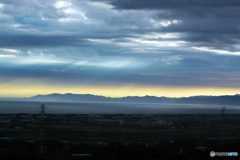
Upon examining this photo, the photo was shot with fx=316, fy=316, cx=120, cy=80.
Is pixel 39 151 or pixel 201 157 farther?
pixel 39 151

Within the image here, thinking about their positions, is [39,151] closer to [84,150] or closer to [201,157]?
[84,150]

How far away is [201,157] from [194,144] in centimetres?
1960

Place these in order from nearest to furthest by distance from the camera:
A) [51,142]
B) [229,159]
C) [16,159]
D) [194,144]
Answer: [16,159] → [229,159] → [51,142] → [194,144]

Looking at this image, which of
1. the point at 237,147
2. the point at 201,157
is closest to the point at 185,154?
the point at 201,157

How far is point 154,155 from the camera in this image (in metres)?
40.5

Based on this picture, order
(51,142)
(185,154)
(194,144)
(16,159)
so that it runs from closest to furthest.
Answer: (16,159), (185,154), (51,142), (194,144)

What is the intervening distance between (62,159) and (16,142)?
18450 mm

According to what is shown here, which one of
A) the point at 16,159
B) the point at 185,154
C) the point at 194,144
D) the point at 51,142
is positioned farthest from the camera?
the point at 194,144

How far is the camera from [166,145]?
55.9 meters

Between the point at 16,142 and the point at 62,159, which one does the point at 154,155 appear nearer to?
the point at 62,159

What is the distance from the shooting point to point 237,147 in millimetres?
49062

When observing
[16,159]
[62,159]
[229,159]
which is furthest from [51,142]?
[229,159]

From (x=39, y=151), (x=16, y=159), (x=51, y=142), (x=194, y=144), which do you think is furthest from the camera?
(x=194, y=144)

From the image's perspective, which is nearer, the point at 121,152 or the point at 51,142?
the point at 121,152
